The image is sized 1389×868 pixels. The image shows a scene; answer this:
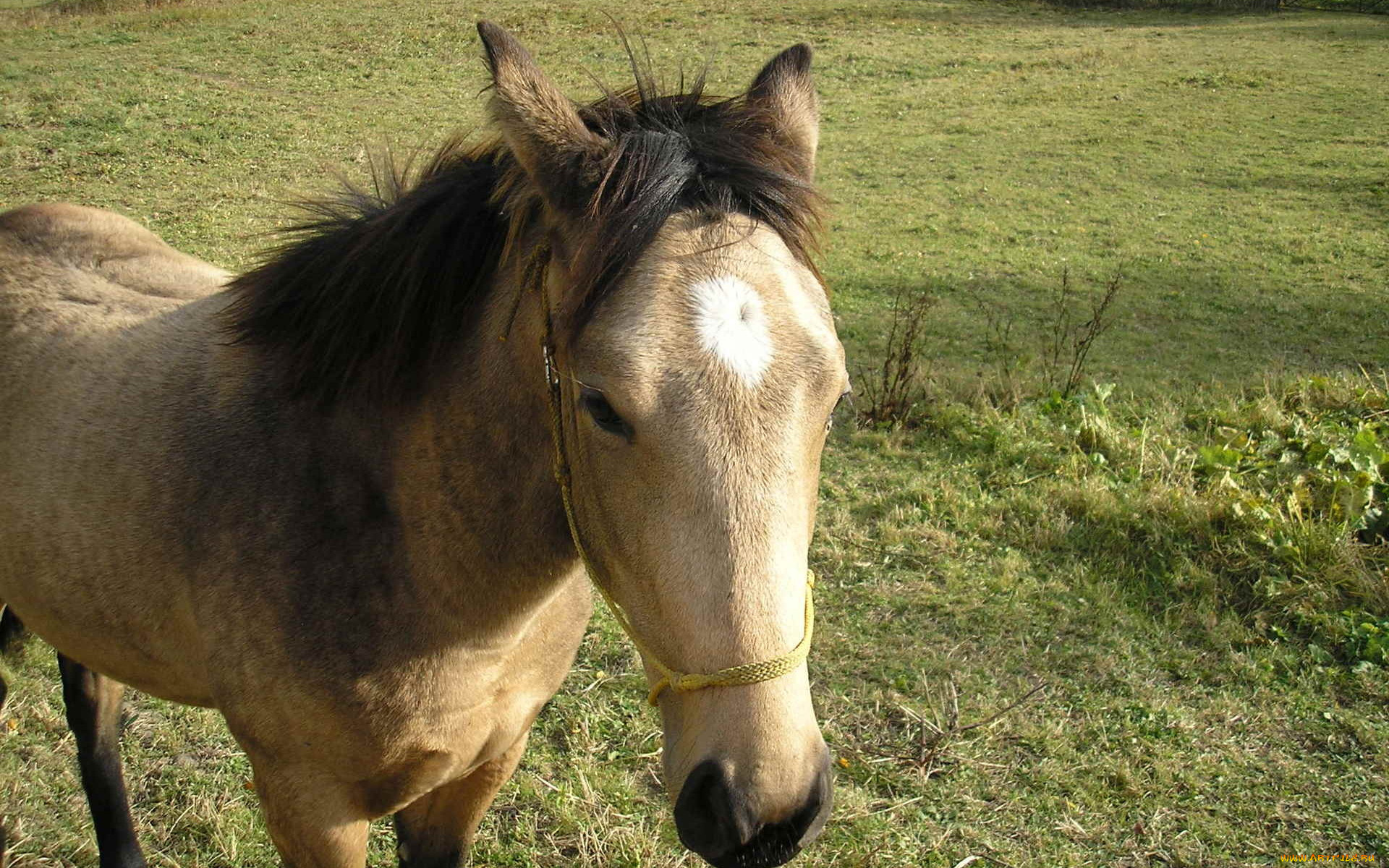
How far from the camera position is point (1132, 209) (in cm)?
1253

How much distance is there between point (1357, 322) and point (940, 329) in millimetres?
4022

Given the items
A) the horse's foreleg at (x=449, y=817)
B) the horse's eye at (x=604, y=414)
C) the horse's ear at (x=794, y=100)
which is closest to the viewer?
the horse's eye at (x=604, y=414)

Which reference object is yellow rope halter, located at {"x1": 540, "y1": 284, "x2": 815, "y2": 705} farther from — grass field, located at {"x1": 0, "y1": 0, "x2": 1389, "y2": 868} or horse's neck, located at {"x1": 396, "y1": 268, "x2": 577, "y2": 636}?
grass field, located at {"x1": 0, "y1": 0, "x2": 1389, "y2": 868}

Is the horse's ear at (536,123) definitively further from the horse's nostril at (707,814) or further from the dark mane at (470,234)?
the horse's nostril at (707,814)

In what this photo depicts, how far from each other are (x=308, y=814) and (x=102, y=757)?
4.76 ft

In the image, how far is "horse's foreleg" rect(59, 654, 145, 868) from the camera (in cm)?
304

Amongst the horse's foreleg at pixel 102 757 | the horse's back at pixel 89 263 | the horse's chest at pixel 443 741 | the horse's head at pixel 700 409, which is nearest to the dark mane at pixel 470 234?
the horse's head at pixel 700 409

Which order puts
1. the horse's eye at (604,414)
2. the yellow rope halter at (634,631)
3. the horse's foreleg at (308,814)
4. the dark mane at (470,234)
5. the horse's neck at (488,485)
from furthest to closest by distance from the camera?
the horse's foreleg at (308,814), the horse's neck at (488,485), the dark mane at (470,234), the horse's eye at (604,414), the yellow rope halter at (634,631)

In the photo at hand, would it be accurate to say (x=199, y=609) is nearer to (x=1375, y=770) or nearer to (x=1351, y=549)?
(x=1375, y=770)

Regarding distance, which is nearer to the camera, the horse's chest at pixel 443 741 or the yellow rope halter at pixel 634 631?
the yellow rope halter at pixel 634 631

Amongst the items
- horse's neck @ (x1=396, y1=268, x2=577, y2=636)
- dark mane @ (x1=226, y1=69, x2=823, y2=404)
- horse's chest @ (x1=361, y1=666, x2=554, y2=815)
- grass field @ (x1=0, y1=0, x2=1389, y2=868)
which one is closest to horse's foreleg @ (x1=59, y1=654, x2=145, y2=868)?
grass field @ (x1=0, y1=0, x2=1389, y2=868)

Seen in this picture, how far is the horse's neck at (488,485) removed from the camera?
73.8 inches

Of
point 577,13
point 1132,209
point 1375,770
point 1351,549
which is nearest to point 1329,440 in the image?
point 1351,549

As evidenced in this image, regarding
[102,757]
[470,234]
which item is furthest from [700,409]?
[102,757]
